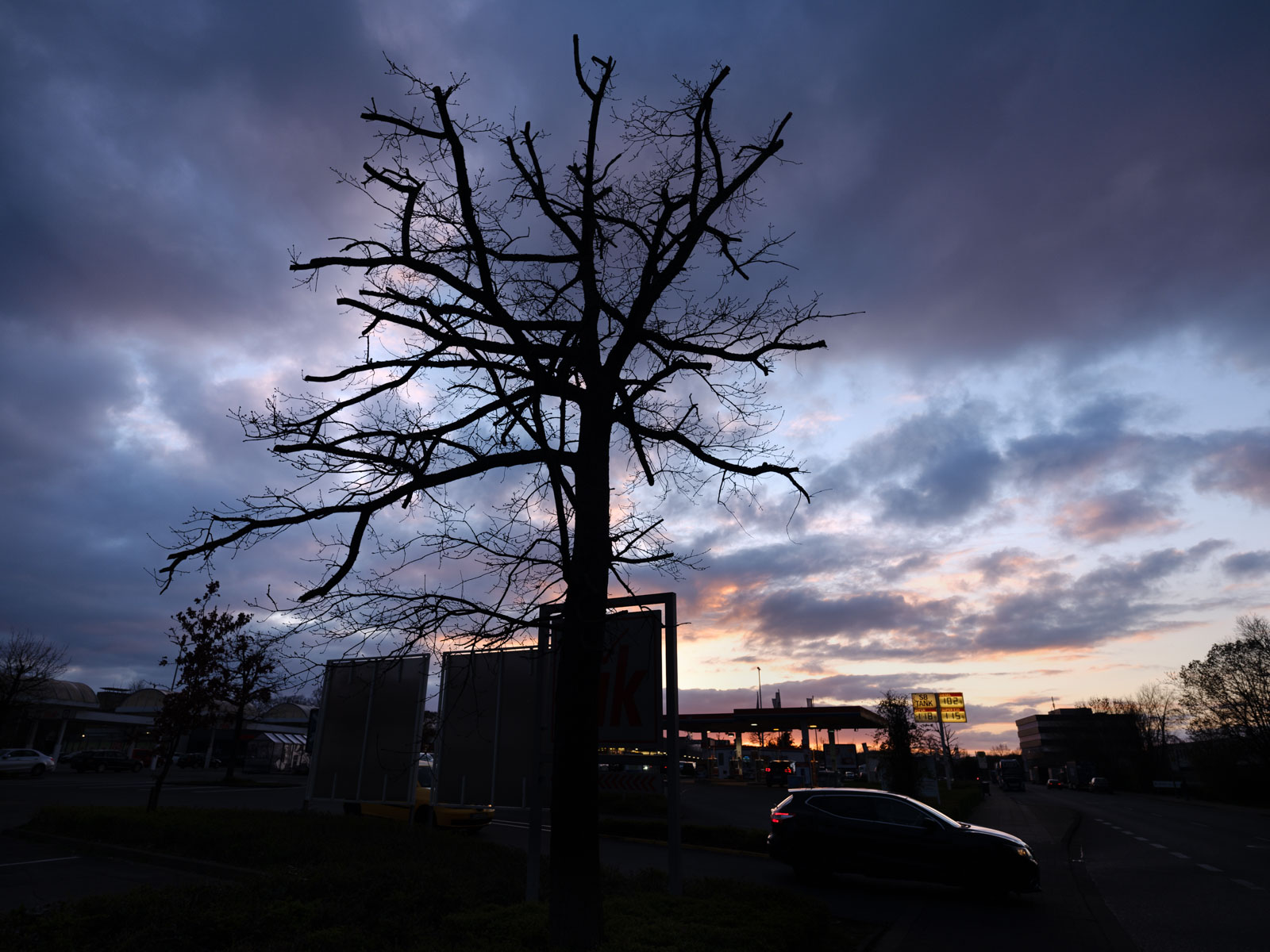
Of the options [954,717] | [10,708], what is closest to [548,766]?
[10,708]

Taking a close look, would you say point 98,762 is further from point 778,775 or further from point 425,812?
point 425,812

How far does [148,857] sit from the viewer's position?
1192cm

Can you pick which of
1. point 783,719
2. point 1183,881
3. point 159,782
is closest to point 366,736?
point 159,782

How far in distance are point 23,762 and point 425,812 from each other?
121 feet

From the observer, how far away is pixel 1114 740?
305 ft

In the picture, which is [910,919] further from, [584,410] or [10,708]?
[10,708]

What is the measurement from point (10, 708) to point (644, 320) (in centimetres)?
5067

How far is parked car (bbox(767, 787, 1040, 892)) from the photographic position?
11.5 meters

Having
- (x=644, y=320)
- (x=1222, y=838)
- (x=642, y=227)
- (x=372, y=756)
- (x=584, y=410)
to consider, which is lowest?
(x=1222, y=838)

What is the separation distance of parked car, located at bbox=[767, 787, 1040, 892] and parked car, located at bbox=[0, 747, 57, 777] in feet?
144

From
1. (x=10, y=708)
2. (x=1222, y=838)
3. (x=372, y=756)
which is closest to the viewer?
(x=372, y=756)

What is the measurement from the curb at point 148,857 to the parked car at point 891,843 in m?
9.05

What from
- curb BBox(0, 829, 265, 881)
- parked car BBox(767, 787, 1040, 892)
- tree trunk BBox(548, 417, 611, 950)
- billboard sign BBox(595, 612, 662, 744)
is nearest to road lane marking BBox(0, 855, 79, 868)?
curb BBox(0, 829, 265, 881)

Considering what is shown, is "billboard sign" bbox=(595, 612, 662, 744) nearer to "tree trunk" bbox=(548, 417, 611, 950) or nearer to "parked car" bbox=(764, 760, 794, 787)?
"tree trunk" bbox=(548, 417, 611, 950)
